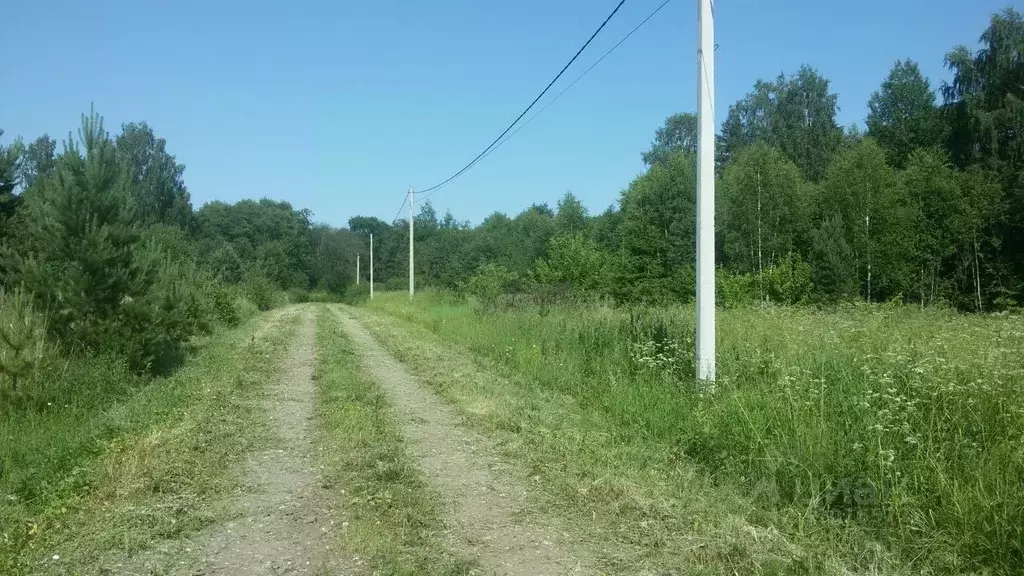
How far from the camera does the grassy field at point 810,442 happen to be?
436cm

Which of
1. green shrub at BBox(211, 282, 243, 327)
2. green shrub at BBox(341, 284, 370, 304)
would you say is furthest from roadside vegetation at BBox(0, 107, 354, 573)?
green shrub at BBox(341, 284, 370, 304)

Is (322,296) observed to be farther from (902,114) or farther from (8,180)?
(8,180)

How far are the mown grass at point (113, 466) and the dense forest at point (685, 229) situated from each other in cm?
134

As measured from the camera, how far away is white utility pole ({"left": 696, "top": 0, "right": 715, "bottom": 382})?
8.01 m

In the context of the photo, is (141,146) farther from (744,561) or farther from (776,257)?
(744,561)

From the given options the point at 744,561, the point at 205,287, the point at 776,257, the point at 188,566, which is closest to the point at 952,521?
the point at 744,561

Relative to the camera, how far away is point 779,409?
638 cm

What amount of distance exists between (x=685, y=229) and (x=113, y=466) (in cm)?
3128

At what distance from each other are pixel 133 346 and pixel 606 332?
26.4ft

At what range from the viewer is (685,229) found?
1364 inches


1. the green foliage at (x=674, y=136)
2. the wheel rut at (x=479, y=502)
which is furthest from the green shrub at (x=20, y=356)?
the green foliage at (x=674, y=136)

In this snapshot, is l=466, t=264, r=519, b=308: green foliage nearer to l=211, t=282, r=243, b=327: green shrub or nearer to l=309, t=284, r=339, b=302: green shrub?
l=211, t=282, r=243, b=327: green shrub

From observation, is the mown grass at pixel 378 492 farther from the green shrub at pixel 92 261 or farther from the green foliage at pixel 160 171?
the green foliage at pixel 160 171

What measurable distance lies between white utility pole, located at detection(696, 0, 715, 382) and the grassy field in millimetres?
387
